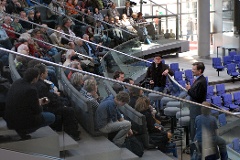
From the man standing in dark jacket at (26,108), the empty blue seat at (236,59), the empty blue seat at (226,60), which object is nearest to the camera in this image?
the man standing in dark jacket at (26,108)

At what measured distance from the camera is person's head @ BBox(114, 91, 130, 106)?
6.04 m

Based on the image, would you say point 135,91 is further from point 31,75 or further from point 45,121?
point 31,75

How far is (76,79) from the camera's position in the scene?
18.9 feet

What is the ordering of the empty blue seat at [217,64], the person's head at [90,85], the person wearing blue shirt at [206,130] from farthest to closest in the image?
the empty blue seat at [217,64], the person wearing blue shirt at [206,130], the person's head at [90,85]

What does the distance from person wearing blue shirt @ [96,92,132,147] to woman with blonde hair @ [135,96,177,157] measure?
0.28 m

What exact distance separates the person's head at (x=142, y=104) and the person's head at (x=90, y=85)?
2.28 ft

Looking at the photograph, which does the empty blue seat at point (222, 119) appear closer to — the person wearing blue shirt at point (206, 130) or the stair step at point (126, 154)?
the person wearing blue shirt at point (206, 130)

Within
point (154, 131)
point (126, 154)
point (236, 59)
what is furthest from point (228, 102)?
point (126, 154)

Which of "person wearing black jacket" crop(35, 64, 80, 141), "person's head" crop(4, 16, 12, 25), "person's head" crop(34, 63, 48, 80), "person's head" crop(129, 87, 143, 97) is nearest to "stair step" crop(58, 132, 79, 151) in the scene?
"person wearing black jacket" crop(35, 64, 80, 141)

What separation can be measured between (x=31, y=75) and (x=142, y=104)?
1.54 metres

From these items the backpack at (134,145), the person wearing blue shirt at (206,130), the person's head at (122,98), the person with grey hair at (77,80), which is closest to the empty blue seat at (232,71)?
the person wearing blue shirt at (206,130)

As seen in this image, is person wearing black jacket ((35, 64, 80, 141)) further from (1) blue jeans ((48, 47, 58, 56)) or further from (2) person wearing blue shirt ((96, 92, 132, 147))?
(1) blue jeans ((48, 47, 58, 56))

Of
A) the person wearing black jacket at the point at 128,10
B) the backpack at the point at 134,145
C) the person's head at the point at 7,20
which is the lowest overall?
the backpack at the point at 134,145

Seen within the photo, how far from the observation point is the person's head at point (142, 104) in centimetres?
631
